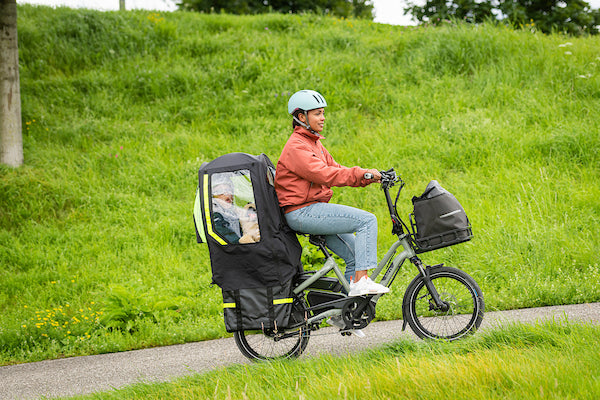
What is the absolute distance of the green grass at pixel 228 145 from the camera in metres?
6.32

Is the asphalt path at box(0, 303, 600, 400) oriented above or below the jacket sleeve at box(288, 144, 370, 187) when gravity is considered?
below

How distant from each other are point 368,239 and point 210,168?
1.37 m

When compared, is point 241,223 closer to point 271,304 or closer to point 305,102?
point 271,304

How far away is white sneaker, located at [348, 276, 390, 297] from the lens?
13.9ft

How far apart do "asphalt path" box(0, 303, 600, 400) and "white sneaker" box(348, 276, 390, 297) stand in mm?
412

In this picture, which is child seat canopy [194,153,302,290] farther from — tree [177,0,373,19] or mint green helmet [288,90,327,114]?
tree [177,0,373,19]

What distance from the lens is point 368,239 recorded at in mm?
4281

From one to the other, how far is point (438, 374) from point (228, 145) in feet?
26.3

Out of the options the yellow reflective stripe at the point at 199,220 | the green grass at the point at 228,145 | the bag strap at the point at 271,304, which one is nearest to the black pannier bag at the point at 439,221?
the bag strap at the point at 271,304

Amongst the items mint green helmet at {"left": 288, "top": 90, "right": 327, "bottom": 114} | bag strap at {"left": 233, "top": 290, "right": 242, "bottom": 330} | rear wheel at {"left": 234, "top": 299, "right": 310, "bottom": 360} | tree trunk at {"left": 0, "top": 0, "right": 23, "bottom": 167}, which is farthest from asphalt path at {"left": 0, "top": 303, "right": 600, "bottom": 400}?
tree trunk at {"left": 0, "top": 0, "right": 23, "bottom": 167}

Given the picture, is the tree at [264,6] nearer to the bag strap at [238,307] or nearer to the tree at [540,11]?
the tree at [540,11]

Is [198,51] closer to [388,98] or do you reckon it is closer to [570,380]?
[388,98]

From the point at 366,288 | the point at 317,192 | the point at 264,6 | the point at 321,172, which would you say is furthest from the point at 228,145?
the point at 264,6

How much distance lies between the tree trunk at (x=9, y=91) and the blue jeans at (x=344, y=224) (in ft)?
25.5
